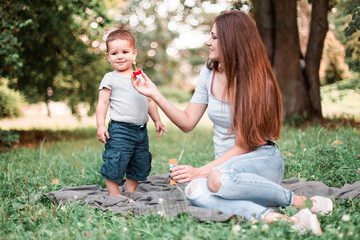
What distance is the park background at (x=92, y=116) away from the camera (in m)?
2.21

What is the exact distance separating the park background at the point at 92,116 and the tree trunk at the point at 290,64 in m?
0.02

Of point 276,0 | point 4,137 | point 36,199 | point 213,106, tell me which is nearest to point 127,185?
point 36,199

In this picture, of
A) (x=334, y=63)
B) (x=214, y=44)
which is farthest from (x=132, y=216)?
(x=334, y=63)

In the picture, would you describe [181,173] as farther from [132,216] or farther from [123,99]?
[123,99]

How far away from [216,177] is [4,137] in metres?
3.63

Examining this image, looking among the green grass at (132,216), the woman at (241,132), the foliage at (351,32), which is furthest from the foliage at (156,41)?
the woman at (241,132)

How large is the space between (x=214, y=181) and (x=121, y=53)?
1.41m

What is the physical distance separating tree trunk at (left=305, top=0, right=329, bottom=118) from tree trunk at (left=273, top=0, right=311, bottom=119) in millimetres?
179

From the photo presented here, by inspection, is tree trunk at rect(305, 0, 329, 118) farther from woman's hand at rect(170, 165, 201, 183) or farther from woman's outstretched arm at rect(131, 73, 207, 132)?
woman's hand at rect(170, 165, 201, 183)

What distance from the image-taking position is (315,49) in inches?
272

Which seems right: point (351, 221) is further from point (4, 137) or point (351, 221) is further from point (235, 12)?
point (4, 137)

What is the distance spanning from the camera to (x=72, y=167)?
4.02 m

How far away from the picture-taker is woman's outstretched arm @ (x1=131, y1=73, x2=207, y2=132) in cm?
269

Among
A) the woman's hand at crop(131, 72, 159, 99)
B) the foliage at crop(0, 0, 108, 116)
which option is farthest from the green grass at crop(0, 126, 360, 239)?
the foliage at crop(0, 0, 108, 116)
